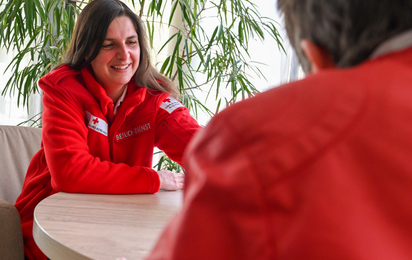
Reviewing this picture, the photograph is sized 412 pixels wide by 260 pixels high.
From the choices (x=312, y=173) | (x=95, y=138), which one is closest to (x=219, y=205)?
(x=312, y=173)

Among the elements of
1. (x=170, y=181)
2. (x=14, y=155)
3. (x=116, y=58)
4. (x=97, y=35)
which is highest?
(x=97, y=35)

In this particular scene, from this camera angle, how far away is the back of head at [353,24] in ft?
0.95

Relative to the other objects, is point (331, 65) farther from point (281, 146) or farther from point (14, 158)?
point (14, 158)

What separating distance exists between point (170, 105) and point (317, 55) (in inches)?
49.5

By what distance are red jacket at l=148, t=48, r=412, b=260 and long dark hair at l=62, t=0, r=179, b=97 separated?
4.49 ft

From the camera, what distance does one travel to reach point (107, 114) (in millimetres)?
1508

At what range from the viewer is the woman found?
50.3 inches

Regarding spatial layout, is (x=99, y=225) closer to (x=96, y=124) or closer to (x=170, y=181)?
(x=170, y=181)

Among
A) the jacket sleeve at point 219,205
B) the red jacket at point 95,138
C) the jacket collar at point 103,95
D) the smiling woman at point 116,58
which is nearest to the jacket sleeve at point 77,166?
the red jacket at point 95,138

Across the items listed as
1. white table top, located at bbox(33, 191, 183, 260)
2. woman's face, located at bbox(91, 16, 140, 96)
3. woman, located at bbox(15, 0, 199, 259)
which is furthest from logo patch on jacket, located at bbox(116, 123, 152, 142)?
A: white table top, located at bbox(33, 191, 183, 260)

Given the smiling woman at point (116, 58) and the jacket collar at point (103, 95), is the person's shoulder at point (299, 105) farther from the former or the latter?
the smiling woman at point (116, 58)

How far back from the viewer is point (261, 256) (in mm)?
262

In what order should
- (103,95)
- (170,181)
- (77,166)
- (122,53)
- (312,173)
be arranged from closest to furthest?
(312,173)
(77,166)
(170,181)
(103,95)
(122,53)

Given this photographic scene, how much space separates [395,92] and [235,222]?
0.49 feet
